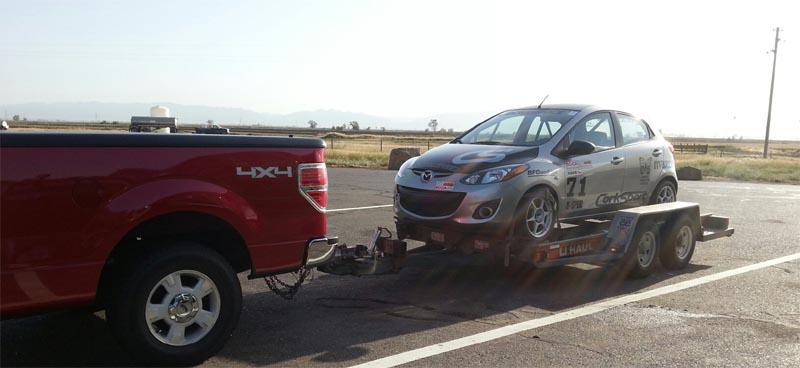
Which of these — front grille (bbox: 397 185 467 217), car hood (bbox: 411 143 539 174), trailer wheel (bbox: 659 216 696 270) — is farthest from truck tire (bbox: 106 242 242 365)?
trailer wheel (bbox: 659 216 696 270)

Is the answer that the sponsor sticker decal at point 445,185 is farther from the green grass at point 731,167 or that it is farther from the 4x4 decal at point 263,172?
the green grass at point 731,167

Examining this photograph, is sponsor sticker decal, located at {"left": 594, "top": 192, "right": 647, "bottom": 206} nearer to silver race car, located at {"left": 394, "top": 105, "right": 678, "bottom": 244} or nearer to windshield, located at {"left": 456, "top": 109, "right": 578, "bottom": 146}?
silver race car, located at {"left": 394, "top": 105, "right": 678, "bottom": 244}

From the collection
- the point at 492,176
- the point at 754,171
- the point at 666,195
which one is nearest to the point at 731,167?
the point at 754,171

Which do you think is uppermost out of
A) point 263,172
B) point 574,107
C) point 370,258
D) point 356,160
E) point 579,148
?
point 574,107

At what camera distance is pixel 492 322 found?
18.1 ft

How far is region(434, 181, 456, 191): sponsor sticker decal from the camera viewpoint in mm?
6516

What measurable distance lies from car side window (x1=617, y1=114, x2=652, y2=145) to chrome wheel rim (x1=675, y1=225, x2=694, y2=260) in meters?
1.23

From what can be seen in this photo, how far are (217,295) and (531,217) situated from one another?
347 centimetres

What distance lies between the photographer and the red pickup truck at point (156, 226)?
374 centimetres

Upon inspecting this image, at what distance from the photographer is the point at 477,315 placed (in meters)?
5.75

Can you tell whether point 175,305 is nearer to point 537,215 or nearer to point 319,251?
point 319,251

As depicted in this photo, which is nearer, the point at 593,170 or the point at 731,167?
the point at 593,170

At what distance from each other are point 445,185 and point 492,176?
472 millimetres

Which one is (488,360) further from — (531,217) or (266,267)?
(531,217)
